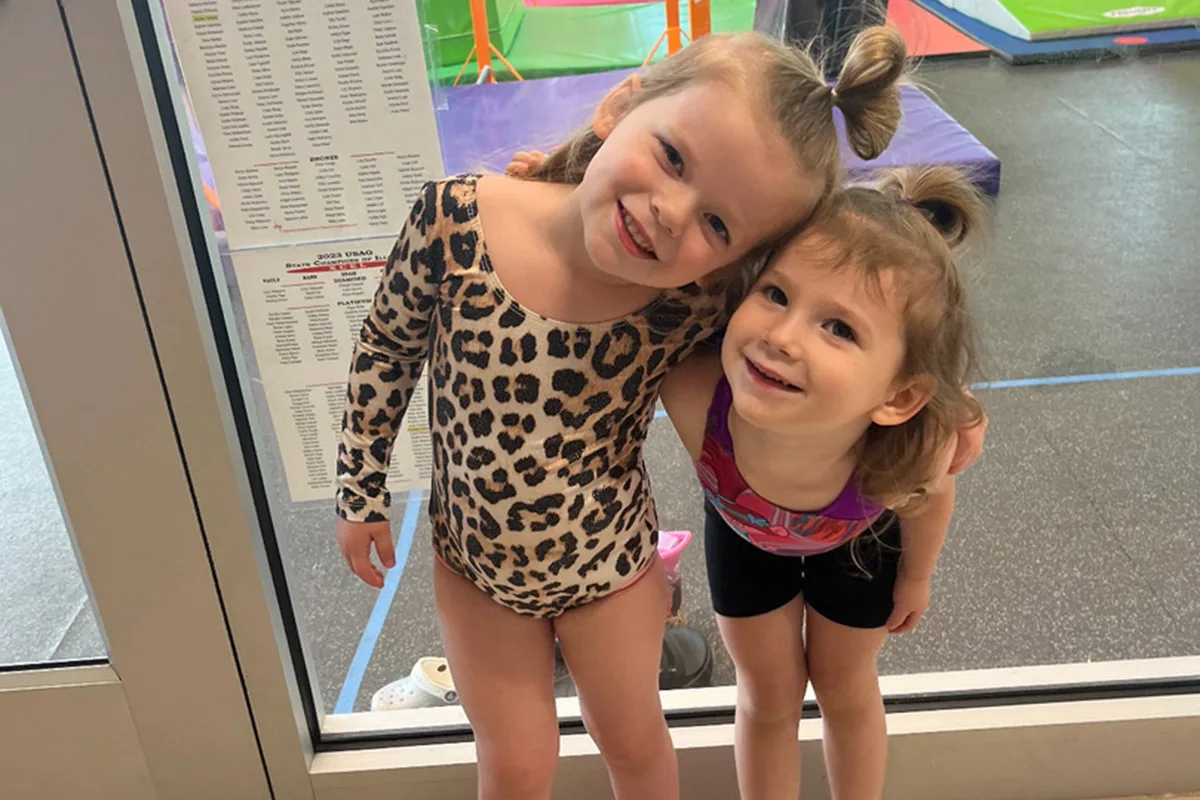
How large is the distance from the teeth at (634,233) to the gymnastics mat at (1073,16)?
78 cm

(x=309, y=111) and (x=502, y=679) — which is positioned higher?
(x=309, y=111)

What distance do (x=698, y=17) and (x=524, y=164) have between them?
1.52ft

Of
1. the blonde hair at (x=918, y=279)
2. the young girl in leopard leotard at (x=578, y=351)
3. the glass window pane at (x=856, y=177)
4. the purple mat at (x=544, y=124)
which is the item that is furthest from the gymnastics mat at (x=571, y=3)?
the blonde hair at (x=918, y=279)

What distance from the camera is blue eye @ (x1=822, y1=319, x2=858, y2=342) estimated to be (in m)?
0.74

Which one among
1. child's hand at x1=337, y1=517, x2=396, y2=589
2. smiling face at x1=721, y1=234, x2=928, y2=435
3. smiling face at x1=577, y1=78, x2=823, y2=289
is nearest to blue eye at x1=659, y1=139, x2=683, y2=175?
smiling face at x1=577, y1=78, x2=823, y2=289

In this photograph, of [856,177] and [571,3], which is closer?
[856,177]

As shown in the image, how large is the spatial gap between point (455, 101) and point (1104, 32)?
36.4 inches

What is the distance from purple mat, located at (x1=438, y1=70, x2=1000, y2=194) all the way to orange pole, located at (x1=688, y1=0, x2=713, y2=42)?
0.10 meters

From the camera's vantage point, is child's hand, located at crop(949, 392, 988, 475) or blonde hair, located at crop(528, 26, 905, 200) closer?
blonde hair, located at crop(528, 26, 905, 200)

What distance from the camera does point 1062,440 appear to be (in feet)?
5.57

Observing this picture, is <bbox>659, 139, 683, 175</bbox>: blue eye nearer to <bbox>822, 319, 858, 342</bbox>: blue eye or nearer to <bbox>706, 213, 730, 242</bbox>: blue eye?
<bbox>706, 213, 730, 242</bbox>: blue eye

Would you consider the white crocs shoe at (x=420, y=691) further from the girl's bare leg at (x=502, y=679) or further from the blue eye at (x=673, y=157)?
the blue eye at (x=673, y=157)

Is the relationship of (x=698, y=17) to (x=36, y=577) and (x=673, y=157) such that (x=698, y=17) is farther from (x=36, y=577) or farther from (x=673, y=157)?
(x=36, y=577)

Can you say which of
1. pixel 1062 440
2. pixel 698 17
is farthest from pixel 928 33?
pixel 1062 440
